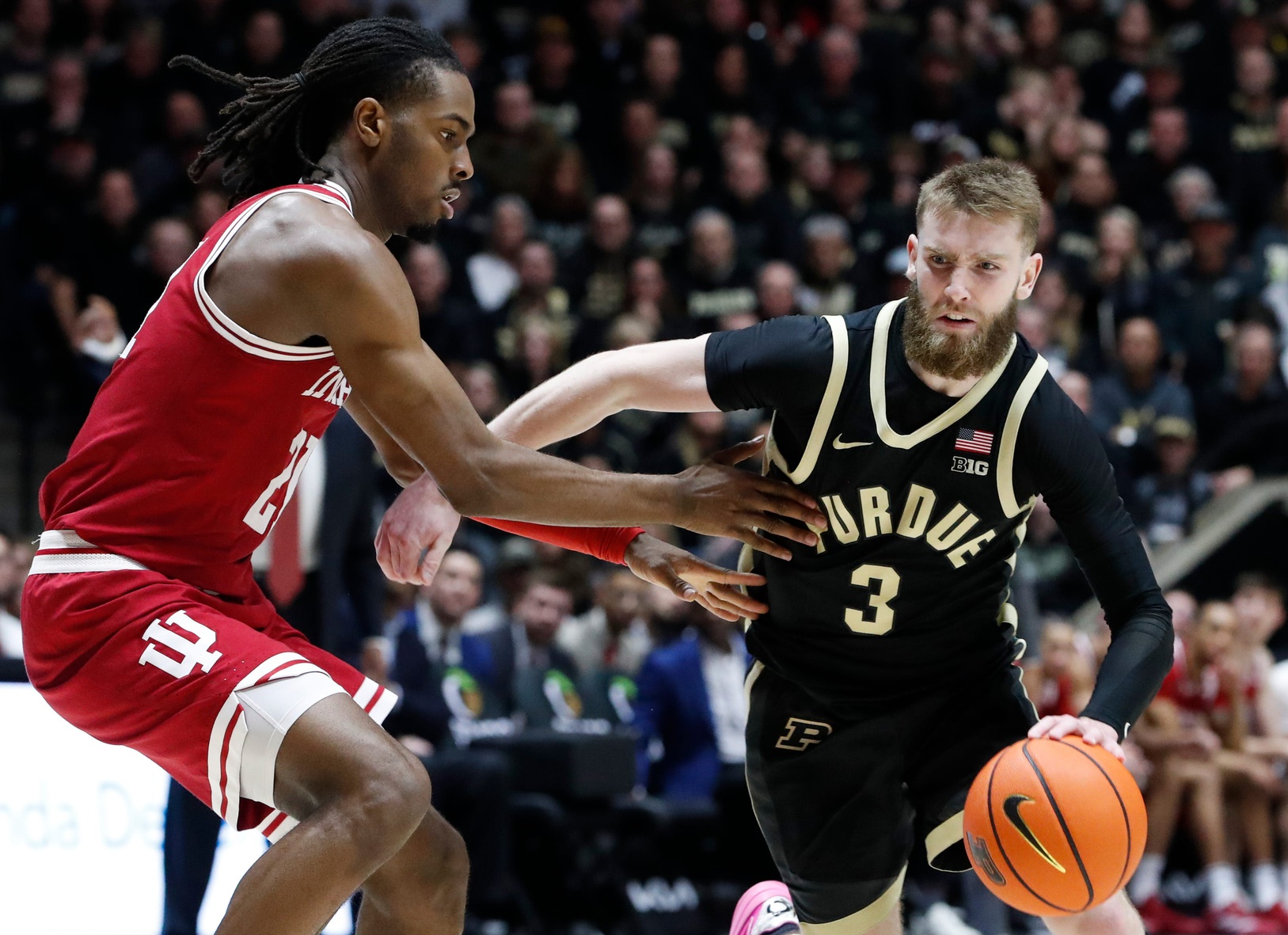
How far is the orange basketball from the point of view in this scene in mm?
3393

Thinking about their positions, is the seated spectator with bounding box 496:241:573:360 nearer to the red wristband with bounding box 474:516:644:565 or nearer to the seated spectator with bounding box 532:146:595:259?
the seated spectator with bounding box 532:146:595:259

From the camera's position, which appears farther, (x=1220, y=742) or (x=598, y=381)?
(x=1220, y=742)

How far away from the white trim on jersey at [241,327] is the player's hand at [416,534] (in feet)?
1.85

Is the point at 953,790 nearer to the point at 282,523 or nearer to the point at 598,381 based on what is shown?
the point at 598,381

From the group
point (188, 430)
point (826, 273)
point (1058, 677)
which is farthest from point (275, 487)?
point (826, 273)

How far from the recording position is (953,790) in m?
3.91

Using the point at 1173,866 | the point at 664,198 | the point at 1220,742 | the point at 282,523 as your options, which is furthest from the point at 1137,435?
the point at 282,523

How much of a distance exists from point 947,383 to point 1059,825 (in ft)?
3.37

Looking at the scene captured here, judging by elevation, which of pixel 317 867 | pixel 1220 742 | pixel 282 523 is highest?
pixel 317 867

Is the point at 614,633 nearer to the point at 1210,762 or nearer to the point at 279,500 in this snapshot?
the point at 1210,762

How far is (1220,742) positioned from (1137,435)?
86.7 inches

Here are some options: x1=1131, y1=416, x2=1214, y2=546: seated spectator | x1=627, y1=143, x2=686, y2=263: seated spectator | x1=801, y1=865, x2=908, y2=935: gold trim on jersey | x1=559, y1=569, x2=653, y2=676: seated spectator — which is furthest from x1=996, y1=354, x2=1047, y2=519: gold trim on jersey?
x1=627, y1=143, x2=686, y2=263: seated spectator

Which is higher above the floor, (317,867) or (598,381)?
(598,381)

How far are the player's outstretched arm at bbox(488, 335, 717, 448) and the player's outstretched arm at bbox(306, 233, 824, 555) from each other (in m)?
0.37
